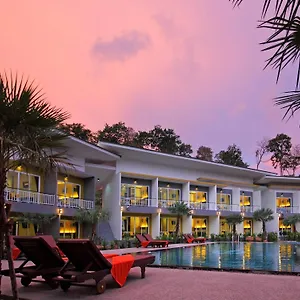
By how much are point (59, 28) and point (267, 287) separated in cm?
1213

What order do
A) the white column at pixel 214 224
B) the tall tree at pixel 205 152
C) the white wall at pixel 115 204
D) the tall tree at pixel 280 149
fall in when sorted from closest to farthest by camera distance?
1. the white wall at pixel 115 204
2. the white column at pixel 214 224
3. the tall tree at pixel 280 149
4. the tall tree at pixel 205 152

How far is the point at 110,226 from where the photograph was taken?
29.8 m

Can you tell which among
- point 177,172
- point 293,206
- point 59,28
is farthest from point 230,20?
point 293,206

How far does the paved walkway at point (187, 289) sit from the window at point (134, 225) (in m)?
23.0

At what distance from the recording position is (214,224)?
37.4 metres

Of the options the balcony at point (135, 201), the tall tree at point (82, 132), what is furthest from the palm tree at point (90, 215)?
the tall tree at point (82, 132)

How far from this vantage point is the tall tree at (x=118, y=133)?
52.2 meters

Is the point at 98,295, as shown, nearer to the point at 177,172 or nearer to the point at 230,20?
the point at 230,20

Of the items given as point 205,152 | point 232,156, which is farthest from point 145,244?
point 205,152

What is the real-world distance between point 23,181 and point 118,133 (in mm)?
31134

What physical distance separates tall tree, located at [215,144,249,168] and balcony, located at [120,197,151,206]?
31629 millimetres

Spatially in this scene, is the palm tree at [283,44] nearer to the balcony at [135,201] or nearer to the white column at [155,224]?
the balcony at [135,201]

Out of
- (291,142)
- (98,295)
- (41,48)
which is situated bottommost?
(98,295)

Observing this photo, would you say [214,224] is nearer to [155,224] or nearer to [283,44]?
[155,224]
